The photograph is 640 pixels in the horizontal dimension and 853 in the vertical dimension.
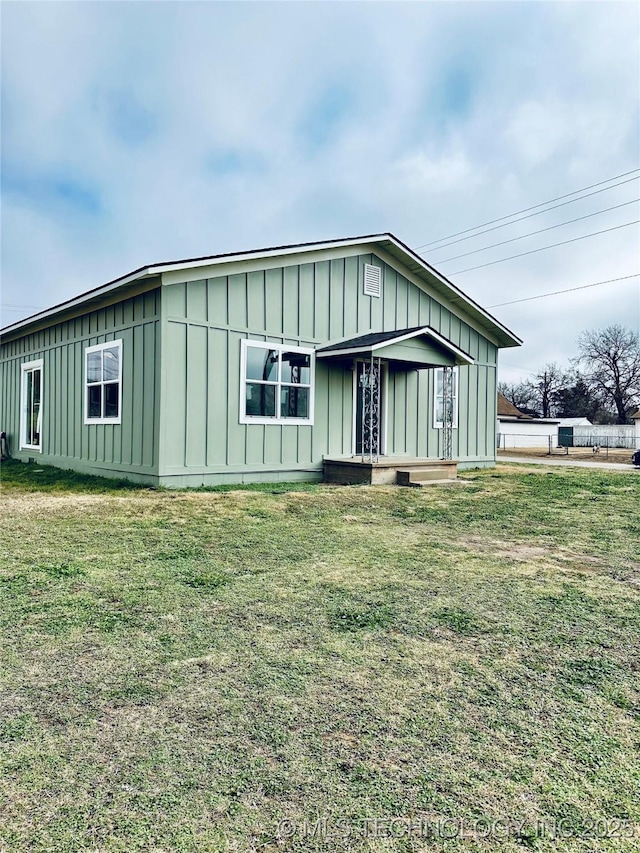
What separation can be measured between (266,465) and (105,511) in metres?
3.58

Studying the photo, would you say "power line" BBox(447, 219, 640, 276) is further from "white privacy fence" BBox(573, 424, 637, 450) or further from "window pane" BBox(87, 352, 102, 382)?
"window pane" BBox(87, 352, 102, 382)

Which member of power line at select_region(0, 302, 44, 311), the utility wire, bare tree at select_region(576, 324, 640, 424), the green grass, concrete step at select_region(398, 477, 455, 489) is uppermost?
power line at select_region(0, 302, 44, 311)

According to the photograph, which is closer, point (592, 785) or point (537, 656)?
point (592, 785)

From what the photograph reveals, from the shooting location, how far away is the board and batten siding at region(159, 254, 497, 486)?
347 inches

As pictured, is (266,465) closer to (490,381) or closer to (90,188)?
(490,381)

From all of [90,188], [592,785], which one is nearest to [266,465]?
[592,785]

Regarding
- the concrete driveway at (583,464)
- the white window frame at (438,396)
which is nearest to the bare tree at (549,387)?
the concrete driveway at (583,464)

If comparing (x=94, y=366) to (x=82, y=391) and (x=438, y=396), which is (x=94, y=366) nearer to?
(x=82, y=391)

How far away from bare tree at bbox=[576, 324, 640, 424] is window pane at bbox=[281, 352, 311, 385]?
144 feet

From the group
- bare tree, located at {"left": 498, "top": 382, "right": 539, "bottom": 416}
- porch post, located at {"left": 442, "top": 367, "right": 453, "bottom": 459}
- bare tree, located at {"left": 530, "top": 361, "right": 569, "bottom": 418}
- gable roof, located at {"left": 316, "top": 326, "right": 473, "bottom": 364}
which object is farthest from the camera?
bare tree, located at {"left": 498, "top": 382, "right": 539, "bottom": 416}

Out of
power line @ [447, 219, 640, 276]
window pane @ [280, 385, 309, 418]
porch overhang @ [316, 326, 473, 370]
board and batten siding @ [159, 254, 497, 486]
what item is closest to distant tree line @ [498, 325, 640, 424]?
power line @ [447, 219, 640, 276]

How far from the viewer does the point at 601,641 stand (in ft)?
9.84

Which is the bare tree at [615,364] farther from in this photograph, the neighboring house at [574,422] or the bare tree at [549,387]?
the bare tree at [549,387]

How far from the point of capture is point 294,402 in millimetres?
10305
